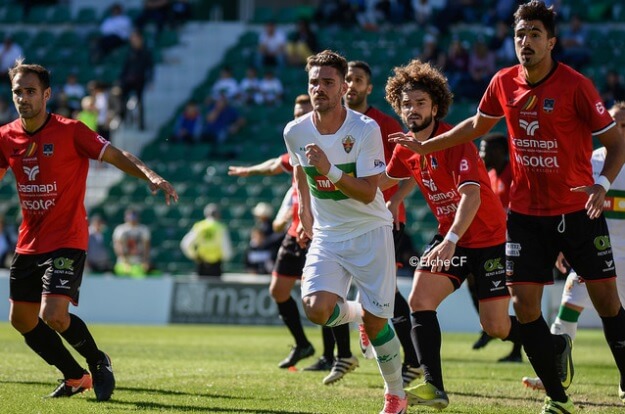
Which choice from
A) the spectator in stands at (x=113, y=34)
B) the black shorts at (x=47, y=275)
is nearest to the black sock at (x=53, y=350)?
the black shorts at (x=47, y=275)

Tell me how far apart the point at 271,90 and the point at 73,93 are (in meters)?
4.80

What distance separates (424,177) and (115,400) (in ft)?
9.45

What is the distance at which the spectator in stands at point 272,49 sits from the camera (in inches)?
1110

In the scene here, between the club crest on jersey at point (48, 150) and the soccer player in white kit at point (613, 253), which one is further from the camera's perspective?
the soccer player in white kit at point (613, 253)

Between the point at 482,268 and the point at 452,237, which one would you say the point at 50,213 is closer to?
the point at 452,237

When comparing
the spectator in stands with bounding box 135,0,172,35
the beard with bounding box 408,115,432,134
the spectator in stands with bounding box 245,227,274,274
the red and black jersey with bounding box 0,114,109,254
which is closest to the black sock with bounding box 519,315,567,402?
the beard with bounding box 408,115,432,134

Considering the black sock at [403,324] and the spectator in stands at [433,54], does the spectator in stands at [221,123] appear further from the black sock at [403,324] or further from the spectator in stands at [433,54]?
the black sock at [403,324]

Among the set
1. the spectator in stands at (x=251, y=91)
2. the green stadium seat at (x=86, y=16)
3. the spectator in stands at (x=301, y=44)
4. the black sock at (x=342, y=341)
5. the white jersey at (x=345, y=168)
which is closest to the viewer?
the white jersey at (x=345, y=168)

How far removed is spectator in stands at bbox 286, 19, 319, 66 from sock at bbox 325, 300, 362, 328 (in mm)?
19076

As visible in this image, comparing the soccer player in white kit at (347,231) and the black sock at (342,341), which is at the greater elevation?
the soccer player in white kit at (347,231)

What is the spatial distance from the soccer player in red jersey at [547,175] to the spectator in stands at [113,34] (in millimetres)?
23213

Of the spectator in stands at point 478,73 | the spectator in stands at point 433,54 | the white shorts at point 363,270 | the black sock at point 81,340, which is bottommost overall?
the black sock at point 81,340

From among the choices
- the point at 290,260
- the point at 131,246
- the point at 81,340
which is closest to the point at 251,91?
the point at 131,246

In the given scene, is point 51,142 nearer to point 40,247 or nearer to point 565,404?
point 40,247
